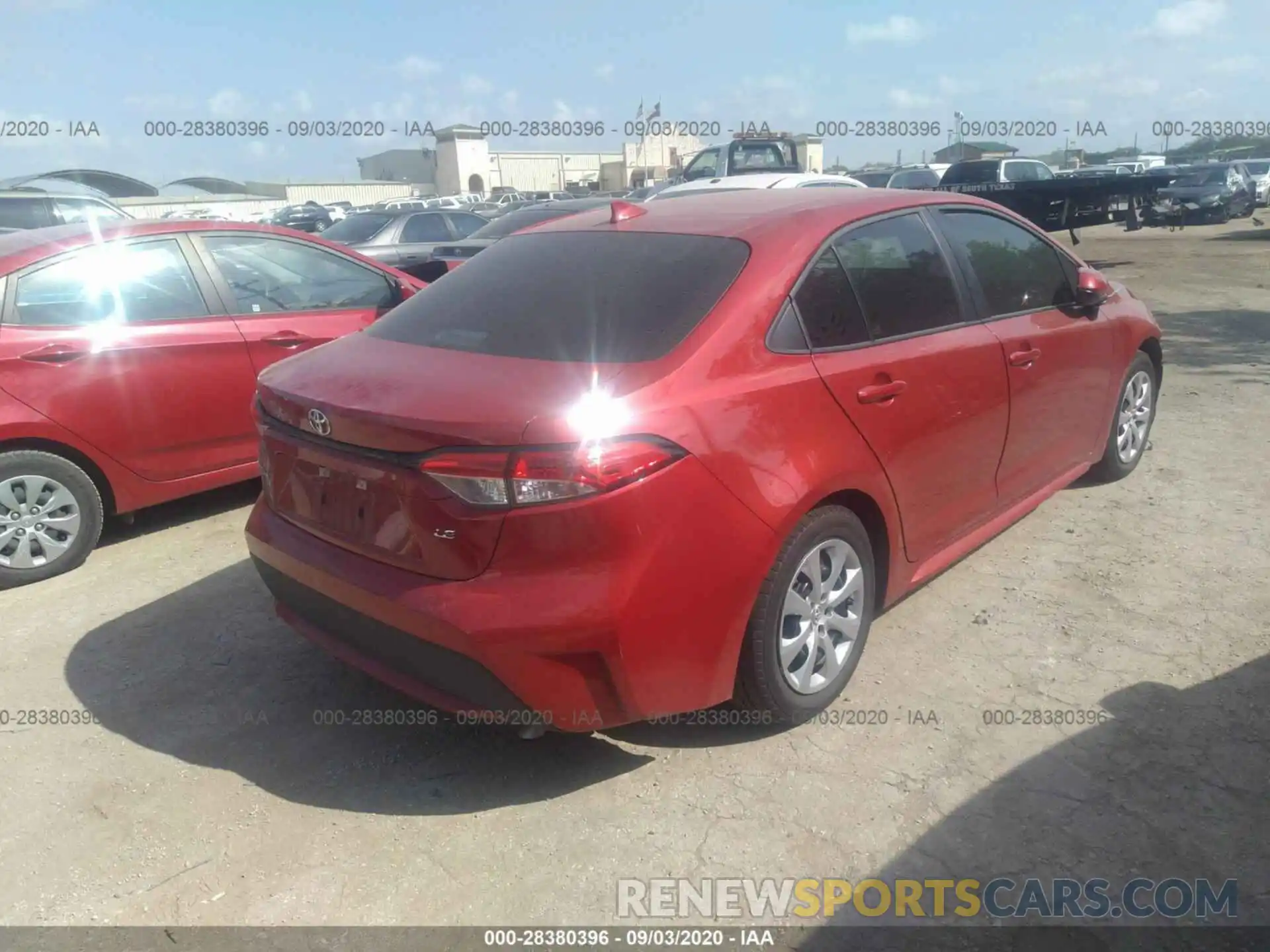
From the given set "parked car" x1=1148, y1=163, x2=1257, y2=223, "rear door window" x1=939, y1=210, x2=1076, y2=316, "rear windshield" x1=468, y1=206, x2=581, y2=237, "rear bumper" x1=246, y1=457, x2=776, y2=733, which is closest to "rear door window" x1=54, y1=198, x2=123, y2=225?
"rear windshield" x1=468, y1=206, x2=581, y2=237

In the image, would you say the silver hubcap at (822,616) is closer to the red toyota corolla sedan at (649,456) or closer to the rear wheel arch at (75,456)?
the red toyota corolla sedan at (649,456)

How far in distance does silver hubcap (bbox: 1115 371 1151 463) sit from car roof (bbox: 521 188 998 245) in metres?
1.75

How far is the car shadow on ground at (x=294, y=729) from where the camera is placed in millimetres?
2941

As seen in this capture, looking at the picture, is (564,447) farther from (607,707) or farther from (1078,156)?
(1078,156)

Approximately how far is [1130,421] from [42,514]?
5.46 meters

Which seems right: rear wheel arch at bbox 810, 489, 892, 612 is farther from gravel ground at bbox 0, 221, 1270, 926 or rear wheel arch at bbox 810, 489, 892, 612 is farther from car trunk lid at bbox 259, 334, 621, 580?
car trunk lid at bbox 259, 334, 621, 580

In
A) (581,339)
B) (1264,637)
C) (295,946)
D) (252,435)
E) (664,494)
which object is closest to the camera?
(295,946)

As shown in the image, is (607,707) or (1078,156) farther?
(1078,156)

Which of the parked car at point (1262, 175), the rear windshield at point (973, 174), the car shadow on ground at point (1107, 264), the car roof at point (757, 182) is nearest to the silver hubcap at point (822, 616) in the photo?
the car roof at point (757, 182)

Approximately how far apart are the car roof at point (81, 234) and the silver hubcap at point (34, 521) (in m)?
0.97

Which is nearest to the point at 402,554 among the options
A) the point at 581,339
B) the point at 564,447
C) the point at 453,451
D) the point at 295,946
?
the point at 453,451

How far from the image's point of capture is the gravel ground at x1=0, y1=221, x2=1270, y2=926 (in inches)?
101

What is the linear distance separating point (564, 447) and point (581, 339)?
1.76ft

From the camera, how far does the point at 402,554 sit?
265cm
